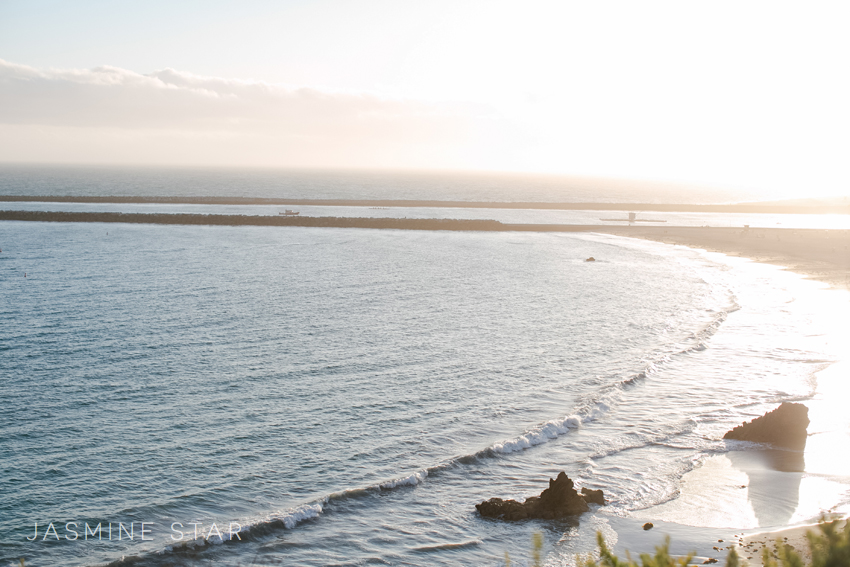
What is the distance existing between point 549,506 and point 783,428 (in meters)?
10.1

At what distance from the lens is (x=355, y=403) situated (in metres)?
24.5

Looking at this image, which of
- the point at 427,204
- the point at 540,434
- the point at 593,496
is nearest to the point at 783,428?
the point at 540,434

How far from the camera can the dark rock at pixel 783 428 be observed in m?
21.2

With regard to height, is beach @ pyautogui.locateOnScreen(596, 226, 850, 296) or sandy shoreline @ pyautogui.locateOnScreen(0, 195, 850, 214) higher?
sandy shoreline @ pyautogui.locateOnScreen(0, 195, 850, 214)

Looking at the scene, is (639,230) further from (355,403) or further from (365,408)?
(365,408)

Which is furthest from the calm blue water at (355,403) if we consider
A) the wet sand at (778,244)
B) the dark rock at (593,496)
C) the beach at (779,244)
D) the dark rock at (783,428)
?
the wet sand at (778,244)

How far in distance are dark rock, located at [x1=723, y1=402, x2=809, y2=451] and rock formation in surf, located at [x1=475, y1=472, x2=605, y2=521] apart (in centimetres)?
865

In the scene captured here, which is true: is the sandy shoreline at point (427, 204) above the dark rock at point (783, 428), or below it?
above

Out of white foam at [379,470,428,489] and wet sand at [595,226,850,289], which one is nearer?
white foam at [379,470,428,489]

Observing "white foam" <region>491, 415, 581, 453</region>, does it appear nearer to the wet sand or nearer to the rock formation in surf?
the rock formation in surf

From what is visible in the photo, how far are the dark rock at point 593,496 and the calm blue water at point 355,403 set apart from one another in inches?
17.6

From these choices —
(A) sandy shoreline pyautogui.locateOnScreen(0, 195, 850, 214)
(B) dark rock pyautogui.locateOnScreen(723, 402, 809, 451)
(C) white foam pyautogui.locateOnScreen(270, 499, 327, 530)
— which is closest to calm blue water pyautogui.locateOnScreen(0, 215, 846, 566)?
(C) white foam pyautogui.locateOnScreen(270, 499, 327, 530)

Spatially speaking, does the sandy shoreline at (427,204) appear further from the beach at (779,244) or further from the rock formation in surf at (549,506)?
the rock formation in surf at (549,506)

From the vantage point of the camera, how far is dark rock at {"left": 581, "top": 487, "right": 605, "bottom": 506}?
1720 centimetres
